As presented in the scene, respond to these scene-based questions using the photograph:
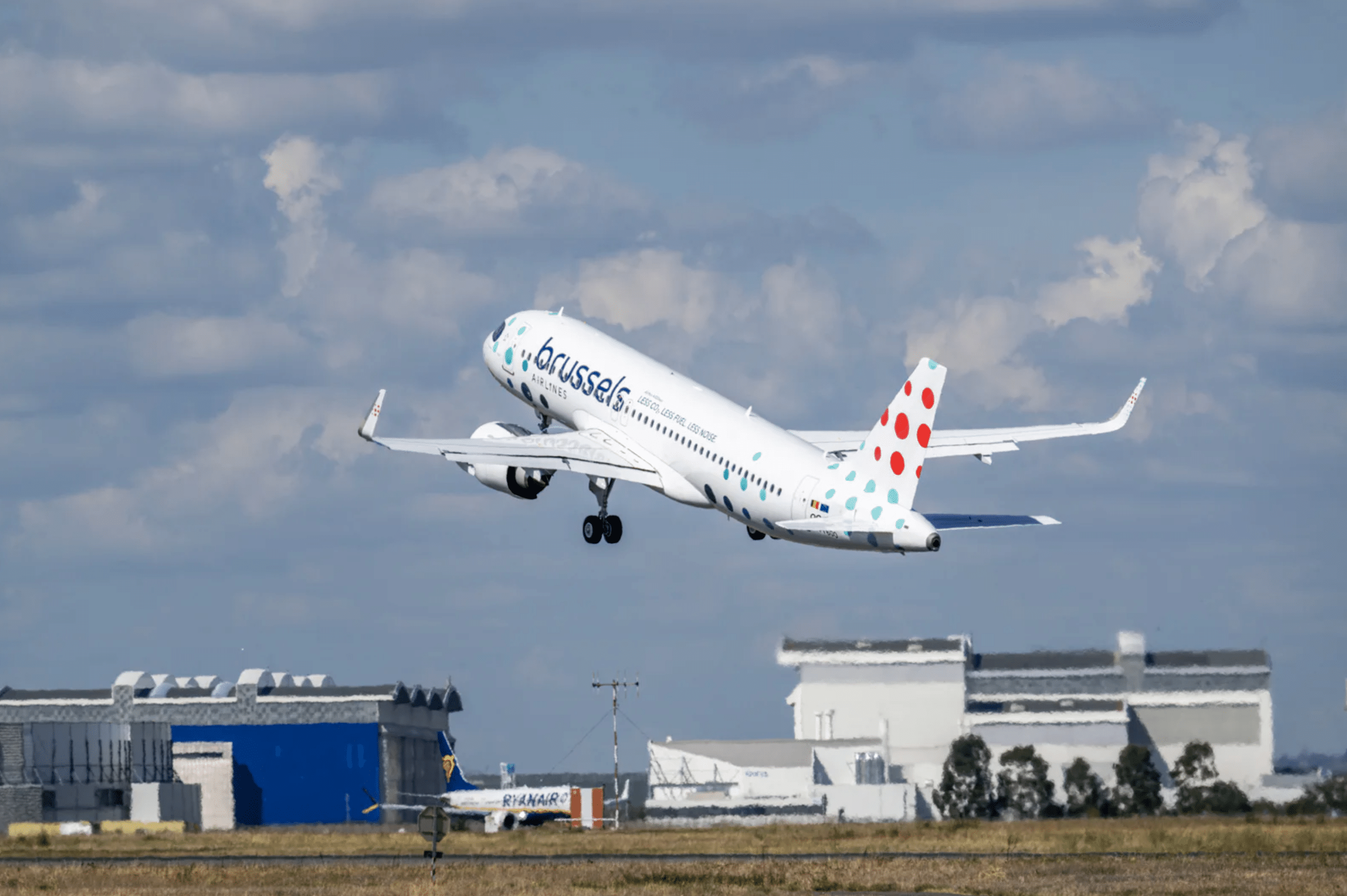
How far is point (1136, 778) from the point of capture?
436 ft

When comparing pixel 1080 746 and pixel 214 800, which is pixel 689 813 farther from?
pixel 214 800

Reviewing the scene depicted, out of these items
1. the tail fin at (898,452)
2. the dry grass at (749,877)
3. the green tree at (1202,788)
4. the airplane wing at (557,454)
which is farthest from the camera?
the green tree at (1202,788)

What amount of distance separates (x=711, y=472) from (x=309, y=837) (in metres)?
39.6

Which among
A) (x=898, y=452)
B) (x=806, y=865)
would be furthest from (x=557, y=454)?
(x=806, y=865)

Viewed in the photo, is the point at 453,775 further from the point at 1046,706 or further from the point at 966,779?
the point at 1046,706

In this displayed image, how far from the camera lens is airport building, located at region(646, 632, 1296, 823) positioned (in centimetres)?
13562

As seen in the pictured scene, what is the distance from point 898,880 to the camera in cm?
6341

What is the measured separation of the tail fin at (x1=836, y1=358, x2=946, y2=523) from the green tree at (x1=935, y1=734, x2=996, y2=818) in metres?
65.3

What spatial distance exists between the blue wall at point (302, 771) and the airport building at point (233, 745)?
10cm

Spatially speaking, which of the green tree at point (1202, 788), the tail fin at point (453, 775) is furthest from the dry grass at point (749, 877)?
the tail fin at point (453, 775)

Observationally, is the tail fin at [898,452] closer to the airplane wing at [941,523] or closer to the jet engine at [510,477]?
the airplane wing at [941,523]

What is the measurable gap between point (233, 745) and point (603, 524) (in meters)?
88.9

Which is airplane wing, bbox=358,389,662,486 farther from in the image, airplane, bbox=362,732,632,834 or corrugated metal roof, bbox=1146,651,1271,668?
corrugated metal roof, bbox=1146,651,1271,668

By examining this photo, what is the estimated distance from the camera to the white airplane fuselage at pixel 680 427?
241ft
